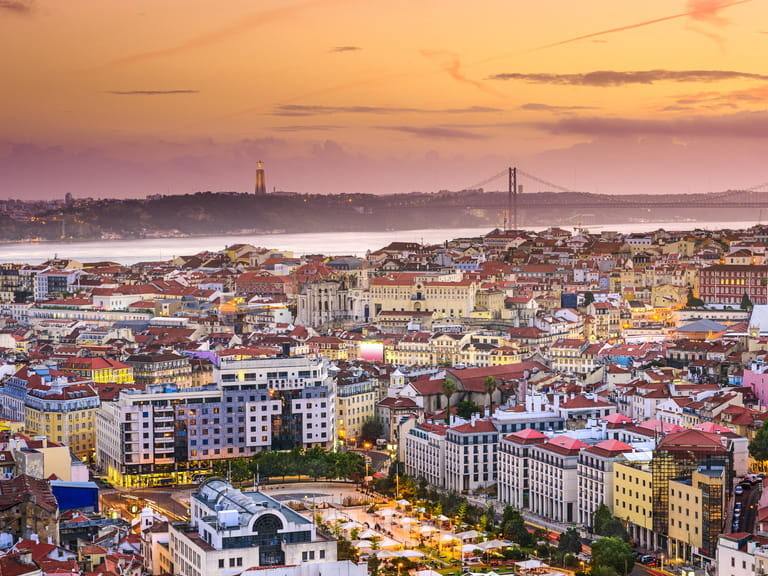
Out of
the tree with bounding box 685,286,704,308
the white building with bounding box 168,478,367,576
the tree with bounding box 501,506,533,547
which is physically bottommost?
the tree with bounding box 501,506,533,547

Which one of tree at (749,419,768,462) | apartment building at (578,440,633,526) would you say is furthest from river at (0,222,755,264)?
apartment building at (578,440,633,526)

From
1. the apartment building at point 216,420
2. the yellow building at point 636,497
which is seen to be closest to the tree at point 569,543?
the yellow building at point 636,497

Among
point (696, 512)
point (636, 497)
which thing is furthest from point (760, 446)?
point (696, 512)

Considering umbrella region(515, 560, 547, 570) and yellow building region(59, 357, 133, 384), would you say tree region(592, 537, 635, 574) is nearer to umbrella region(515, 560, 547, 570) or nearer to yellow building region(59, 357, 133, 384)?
umbrella region(515, 560, 547, 570)

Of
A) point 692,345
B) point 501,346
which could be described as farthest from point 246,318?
point 692,345

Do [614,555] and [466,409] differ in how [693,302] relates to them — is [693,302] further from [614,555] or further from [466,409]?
[614,555]

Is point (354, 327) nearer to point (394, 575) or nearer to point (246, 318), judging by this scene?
point (246, 318)
